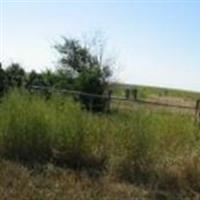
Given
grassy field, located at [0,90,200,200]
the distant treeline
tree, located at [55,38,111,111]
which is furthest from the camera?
tree, located at [55,38,111,111]

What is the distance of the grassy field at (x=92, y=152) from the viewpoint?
754cm

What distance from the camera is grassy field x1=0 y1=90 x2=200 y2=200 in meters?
7.54

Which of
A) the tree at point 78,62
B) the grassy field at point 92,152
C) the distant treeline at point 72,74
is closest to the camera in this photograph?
the grassy field at point 92,152

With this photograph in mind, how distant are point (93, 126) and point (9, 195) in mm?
2821

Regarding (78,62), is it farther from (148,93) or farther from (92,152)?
(92,152)

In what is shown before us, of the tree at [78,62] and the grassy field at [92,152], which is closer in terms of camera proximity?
the grassy field at [92,152]

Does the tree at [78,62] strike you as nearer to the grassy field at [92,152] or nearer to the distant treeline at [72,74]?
the distant treeline at [72,74]

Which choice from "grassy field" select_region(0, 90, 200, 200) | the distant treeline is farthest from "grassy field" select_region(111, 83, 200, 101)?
"grassy field" select_region(0, 90, 200, 200)

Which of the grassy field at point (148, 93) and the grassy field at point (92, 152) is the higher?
the grassy field at point (92, 152)

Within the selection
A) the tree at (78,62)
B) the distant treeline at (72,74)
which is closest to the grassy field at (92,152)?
the distant treeline at (72,74)

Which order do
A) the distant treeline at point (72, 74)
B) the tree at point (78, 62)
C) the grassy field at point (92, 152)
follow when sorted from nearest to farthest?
the grassy field at point (92, 152), the distant treeline at point (72, 74), the tree at point (78, 62)

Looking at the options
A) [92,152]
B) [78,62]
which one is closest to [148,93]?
[78,62]

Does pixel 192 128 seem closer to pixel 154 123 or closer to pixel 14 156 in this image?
pixel 154 123

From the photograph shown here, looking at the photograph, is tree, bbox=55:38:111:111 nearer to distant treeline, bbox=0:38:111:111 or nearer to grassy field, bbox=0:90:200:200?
distant treeline, bbox=0:38:111:111
